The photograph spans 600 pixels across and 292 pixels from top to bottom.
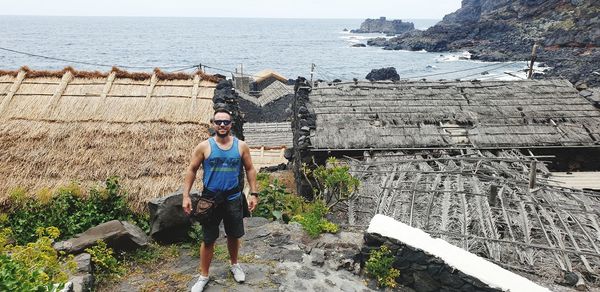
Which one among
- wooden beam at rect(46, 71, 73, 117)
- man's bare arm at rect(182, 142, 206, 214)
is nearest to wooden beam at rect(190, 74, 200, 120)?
wooden beam at rect(46, 71, 73, 117)

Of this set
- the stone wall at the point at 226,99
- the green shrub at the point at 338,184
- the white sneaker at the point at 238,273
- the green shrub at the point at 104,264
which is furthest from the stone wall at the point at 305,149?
the green shrub at the point at 104,264

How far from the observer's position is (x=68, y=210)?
333 inches

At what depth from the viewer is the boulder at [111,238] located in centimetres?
645

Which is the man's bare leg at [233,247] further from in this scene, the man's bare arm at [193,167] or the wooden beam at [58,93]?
the wooden beam at [58,93]

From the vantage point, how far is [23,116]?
11.1 m

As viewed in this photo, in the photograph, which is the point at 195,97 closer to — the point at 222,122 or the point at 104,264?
the point at 104,264

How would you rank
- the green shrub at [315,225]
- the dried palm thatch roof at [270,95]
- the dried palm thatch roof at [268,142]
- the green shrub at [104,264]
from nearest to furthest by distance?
the green shrub at [104,264] → the green shrub at [315,225] → the dried palm thatch roof at [268,142] → the dried palm thatch roof at [270,95]

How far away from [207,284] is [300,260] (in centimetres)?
155

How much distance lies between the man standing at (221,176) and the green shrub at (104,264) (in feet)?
4.73

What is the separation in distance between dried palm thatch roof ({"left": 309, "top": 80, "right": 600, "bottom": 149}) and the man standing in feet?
25.5

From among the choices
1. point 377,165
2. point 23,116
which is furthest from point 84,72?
point 377,165

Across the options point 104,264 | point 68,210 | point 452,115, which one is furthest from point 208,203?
point 452,115

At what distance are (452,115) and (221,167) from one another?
37.1 feet

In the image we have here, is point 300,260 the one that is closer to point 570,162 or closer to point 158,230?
point 158,230
